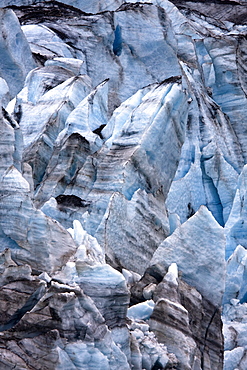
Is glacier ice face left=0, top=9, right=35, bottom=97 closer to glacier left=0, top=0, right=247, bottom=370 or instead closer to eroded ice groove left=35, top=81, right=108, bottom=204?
glacier left=0, top=0, right=247, bottom=370

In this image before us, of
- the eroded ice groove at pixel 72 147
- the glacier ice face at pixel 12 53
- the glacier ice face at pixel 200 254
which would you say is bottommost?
the glacier ice face at pixel 200 254

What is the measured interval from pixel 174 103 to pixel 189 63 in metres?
5.92

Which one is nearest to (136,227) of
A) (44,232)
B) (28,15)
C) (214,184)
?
(44,232)

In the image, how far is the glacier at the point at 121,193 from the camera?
30.7 ft

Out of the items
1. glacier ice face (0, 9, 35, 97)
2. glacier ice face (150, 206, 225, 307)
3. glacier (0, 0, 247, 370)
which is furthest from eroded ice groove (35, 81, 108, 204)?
glacier ice face (0, 9, 35, 97)

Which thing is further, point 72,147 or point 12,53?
point 12,53

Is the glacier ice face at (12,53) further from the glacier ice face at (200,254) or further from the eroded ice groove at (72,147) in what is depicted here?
the glacier ice face at (200,254)

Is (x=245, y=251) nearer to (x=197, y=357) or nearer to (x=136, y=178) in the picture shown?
(x=136, y=178)

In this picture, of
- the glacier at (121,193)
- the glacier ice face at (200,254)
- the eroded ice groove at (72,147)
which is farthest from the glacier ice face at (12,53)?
the glacier ice face at (200,254)

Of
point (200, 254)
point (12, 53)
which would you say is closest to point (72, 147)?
point (200, 254)

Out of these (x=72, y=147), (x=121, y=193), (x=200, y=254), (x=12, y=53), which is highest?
(x=12, y=53)

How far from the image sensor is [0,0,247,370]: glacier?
30.7 feet

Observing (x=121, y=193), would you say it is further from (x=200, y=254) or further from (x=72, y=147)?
(x=200, y=254)

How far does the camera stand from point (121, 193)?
43.5 ft
